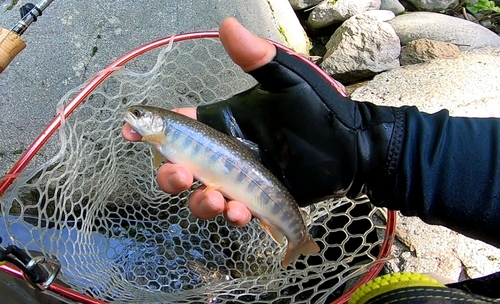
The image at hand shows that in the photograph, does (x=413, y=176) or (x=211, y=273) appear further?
(x=211, y=273)

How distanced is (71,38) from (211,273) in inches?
56.2

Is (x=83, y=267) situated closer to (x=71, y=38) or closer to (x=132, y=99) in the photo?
(x=132, y=99)

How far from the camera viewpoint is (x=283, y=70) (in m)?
1.61

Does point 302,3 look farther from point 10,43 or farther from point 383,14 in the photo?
point 10,43

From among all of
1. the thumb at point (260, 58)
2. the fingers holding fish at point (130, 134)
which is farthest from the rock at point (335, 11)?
the fingers holding fish at point (130, 134)

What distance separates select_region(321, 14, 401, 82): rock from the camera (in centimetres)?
332

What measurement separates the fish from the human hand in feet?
0.17

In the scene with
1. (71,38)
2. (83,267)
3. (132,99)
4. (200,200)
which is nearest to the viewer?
(200,200)

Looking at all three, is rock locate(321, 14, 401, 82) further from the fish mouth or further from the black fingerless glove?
the fish mouth

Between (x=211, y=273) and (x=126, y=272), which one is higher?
(x=126, y=272)

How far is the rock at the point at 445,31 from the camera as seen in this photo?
349 cm

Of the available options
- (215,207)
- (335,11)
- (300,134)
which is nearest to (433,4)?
(335,11)

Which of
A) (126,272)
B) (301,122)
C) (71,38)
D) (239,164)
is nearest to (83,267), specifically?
(126,272)

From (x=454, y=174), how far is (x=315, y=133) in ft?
1.63
